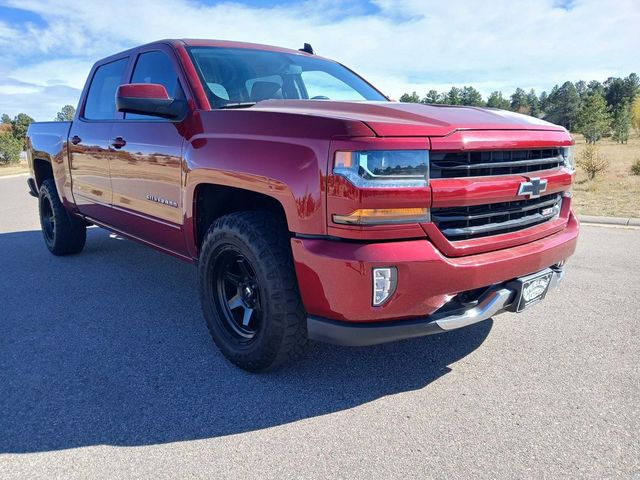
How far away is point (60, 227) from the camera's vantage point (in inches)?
222

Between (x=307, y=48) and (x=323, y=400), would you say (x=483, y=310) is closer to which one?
(x=323, y=400)

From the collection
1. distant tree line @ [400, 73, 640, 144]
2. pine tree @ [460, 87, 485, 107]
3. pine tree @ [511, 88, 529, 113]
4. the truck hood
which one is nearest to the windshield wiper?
the truck hood

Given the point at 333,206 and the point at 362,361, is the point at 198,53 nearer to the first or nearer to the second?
the point at 333,206

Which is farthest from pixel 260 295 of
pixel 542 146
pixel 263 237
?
pixel 542 146

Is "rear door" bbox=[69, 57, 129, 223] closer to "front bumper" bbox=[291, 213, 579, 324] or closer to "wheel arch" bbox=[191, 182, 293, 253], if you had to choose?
"wheel arch" bbox=[191, 182, 293, 253]

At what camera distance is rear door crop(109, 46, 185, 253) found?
3.36 metres

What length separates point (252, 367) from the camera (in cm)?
287

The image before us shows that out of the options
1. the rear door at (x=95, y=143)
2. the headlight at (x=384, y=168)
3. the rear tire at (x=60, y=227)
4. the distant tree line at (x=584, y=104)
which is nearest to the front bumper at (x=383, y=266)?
the headlight at (x=384, y=168)

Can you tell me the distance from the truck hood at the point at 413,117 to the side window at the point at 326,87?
800 millimetres

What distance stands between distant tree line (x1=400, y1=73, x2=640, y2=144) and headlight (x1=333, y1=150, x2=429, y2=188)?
117 ft

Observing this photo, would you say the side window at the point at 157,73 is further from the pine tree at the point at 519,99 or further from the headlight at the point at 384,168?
the pine tree at the point at 519,99

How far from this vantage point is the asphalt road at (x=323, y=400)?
7.13ft

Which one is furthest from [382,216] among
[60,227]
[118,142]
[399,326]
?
[60,227]

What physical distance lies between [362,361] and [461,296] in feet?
2.78
